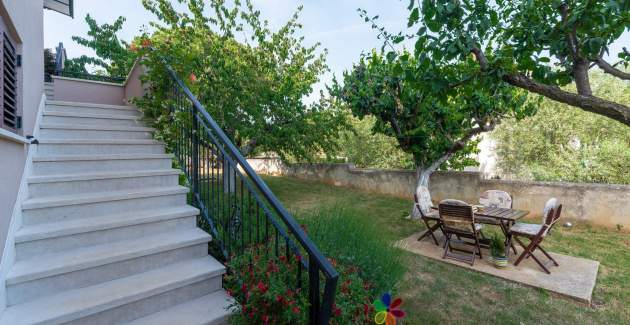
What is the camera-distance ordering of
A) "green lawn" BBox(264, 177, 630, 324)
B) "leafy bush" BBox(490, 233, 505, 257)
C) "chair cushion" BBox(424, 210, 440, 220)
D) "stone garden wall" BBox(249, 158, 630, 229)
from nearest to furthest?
"green lawn" BBox(264, 177, 630, 324) < "leafy bush" BBox(490, 233, 505, 257) < "chair cushion" BBox(424, 210, 440, 220) < "stone garden wall" BBox(249, 158, 630, 229)

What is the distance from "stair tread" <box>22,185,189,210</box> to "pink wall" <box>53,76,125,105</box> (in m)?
4.42

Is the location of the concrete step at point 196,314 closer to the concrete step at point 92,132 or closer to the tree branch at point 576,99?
the concrete step at point 92,132

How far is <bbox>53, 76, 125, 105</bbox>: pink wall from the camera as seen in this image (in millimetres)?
5844

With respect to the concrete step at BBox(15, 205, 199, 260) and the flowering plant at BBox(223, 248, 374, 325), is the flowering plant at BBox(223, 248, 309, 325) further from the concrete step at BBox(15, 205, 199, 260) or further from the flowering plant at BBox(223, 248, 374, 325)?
the concrete step at BBox(15, 205, 199, 260)

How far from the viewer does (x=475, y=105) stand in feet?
18.3

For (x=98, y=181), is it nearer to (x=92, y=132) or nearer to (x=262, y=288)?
(x=92, y=132)

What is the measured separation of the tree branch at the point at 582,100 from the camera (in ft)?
6.33

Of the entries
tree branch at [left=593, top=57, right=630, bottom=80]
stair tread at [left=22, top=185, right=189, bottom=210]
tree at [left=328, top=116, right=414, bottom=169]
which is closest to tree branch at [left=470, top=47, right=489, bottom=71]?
tree branch at [left=593, top=57, right=630, bottom=80]

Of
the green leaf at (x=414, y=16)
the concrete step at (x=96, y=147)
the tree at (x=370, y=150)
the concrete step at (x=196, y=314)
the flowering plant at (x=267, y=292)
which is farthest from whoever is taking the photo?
the tree at (x=370, y=150)

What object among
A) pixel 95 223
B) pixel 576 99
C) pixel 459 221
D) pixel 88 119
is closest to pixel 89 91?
pixel 88 119

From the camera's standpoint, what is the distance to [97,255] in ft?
6.67

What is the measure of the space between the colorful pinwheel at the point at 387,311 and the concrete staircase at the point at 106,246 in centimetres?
103

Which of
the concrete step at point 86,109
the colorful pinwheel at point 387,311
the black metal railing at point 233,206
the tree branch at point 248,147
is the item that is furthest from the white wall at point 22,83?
the tree branch at point 248,147

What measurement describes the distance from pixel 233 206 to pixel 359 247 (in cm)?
115
